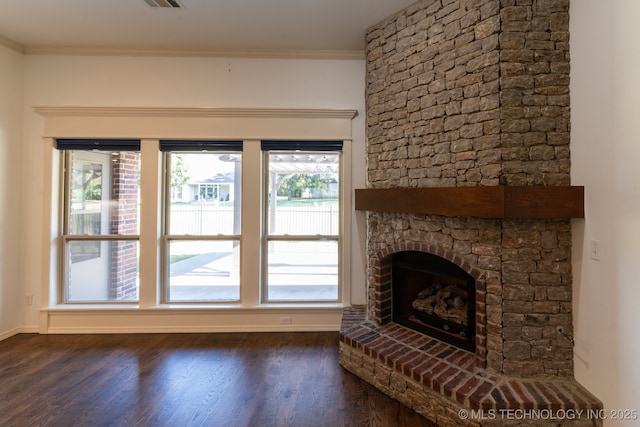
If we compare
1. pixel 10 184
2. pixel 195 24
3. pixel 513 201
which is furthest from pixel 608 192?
A: pixel 10 184

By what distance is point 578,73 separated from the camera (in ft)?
5.93

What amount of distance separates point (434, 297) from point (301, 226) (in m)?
1.58

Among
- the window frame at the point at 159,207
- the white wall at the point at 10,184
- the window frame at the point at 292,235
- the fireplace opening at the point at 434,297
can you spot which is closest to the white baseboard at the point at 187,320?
the window frame at the point at 159,207

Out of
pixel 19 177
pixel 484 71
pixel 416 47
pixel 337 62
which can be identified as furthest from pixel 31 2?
pixel 484 71

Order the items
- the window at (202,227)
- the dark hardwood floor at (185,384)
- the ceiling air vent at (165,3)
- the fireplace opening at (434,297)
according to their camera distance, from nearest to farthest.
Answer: the dark hardwood floor at (185,384) → the fireplace opening at (434,297) → the ceiling air vent at (165,3) → the window at (202,227)

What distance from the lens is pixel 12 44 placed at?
296 cm

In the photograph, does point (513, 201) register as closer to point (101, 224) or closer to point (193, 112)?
point (193, 112)

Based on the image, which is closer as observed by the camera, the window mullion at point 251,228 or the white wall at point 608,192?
the white wall at point 608,192

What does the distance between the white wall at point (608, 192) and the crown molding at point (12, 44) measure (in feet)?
16.5

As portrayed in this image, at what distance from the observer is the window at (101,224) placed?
3.22m

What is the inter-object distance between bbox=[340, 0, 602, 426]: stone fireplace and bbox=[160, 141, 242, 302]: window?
69.6 inches

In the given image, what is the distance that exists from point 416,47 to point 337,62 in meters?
1.00

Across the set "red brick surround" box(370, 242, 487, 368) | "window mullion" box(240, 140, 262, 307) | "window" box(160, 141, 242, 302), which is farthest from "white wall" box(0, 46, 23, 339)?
"red brick surround" box(370, 242, 487, 368)

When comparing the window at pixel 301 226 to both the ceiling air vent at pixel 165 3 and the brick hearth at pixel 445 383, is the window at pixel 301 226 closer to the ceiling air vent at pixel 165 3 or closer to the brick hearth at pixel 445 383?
the brick hearth at pixel 445 383
